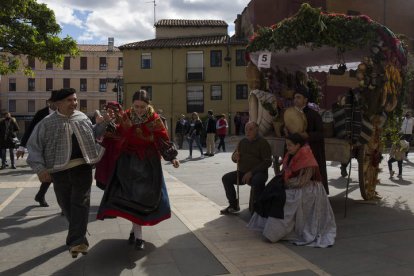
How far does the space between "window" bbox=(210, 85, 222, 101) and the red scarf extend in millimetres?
33241

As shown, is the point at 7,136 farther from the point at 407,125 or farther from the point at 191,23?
the point at 191,23

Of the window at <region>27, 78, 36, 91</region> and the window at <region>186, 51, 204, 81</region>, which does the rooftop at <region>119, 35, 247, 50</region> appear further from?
the window at <region>27, 78, 36, 91</region>

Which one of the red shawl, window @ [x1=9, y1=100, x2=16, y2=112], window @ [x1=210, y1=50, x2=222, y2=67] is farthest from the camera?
window @ [x1=9, y1=100, x2=16, y2=112]

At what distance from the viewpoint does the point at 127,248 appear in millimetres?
5488

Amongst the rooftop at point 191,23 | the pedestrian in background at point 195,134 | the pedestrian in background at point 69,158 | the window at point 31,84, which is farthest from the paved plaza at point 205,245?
the window at point 31,84

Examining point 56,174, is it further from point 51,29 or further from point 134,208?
point 51,29

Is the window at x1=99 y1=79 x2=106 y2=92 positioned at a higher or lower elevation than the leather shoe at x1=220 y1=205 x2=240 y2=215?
higher

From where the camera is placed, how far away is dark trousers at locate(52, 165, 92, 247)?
475 centimetres

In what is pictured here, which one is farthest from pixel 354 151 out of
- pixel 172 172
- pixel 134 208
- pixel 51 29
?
pixel 51 29

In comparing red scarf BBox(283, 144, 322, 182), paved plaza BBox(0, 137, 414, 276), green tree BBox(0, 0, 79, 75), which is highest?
green tree BBox(0, 0, 79, 75)

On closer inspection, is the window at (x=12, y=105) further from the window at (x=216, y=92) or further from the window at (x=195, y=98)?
the window at (x=216, y=92)

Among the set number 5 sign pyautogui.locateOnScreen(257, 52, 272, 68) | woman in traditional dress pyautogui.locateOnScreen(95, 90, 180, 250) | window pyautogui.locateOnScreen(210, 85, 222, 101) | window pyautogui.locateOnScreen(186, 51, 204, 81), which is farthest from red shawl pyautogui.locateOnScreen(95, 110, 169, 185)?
window pyautogui.locateOnScreen(186, 51, 204, 81)

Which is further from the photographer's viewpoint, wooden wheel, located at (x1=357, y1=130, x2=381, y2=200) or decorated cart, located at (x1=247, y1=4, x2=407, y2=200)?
wooden wheel, located at (x1=357, y1=130, x2=381, y2=200)

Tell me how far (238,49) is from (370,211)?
31952 mm
